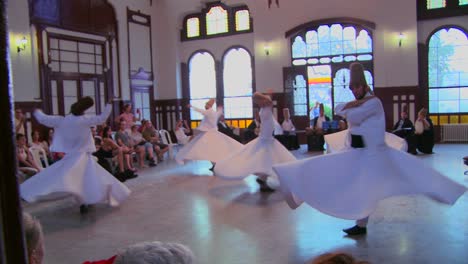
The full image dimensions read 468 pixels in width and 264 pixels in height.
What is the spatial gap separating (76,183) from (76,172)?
15cm

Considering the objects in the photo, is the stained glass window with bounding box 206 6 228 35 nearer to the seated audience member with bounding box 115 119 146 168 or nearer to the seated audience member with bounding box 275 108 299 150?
the seated audience member with bounding box 275 108 299 150

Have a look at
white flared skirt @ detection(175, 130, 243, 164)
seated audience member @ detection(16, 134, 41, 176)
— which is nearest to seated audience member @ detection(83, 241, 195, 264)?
seated audience member @ detection(16, 134, 41, 176)

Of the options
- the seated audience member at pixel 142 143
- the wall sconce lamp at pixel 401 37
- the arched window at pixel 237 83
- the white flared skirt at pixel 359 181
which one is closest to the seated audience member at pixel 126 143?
the seated audience member at pixel 142 143

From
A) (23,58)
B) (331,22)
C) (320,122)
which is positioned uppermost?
(331,22)

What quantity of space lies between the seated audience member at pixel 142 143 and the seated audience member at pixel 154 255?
949cm

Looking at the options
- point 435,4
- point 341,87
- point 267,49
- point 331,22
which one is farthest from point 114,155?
point 435,4

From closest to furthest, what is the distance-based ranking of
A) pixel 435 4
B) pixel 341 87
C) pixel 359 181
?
pixel 359 181, pixel 435 4, pixel 341 87

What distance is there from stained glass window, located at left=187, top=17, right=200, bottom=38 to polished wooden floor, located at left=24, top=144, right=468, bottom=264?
1029cm

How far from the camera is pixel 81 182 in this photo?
5.84 metres

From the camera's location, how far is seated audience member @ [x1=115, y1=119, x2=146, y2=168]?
385 inches

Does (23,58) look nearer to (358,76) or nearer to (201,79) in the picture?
(201,79)

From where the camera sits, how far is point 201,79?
16734 millimetres

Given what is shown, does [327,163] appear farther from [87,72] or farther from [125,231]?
[87,72]

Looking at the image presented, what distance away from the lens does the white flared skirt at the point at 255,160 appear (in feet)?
21.8
